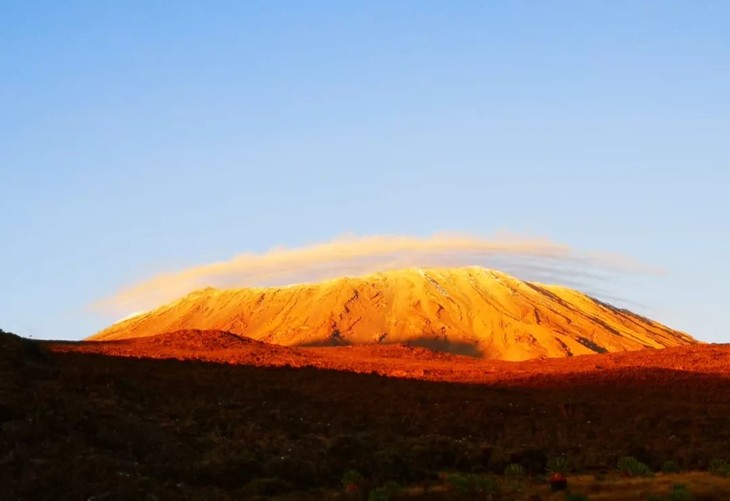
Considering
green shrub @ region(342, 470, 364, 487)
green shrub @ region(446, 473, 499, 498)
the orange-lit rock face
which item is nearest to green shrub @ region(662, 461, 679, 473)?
green shrub @ region(446, 473, 499, 498)

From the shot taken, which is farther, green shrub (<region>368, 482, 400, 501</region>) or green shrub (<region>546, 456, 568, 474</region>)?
green shrub (<region>546, 456, 568, 474</region>)

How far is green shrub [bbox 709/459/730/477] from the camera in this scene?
16.2 meters

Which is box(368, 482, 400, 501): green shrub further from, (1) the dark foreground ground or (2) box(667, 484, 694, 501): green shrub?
(2) box(667, 484, 694, 501): green shrub

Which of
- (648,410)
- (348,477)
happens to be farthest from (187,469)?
(648,410)

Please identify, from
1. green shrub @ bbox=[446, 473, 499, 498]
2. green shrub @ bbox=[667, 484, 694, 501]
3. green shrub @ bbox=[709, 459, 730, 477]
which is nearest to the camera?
green shrub @ bbox=[667, 484, 694, 501]

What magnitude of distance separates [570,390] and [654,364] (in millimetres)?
12511

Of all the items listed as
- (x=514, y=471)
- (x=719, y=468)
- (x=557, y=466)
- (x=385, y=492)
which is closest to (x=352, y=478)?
(x=385, y=492)

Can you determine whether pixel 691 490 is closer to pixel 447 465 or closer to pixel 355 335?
pixel 447 465

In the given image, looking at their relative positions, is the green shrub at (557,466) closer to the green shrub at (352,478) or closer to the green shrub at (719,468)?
the green shrub at (719,468)

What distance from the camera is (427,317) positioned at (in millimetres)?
85438

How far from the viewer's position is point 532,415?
2608 cm

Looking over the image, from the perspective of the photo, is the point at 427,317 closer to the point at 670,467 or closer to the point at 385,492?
the point at 670,467

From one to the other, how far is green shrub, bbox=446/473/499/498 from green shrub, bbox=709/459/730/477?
171 inches

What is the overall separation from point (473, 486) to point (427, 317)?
7062cm
